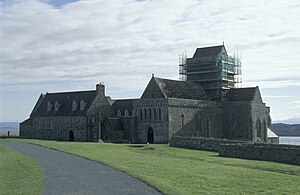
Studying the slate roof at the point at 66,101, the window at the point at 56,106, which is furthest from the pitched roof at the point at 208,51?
the window at the point at 56,106

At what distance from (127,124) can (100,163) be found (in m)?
41.3

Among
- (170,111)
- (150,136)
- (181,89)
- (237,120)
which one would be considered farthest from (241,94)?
(150,136)

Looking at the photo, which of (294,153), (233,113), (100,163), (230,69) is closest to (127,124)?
(233,113)

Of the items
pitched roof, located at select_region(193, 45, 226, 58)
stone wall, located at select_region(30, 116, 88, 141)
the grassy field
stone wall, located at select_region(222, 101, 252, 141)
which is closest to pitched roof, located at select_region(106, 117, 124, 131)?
stone wall, located at select_region(30, 116, 88, 141)

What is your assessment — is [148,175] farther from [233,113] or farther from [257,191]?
[233,113]

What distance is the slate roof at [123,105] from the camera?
74.2 metres

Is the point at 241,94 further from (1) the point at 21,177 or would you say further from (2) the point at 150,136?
(1) the point at 21,177

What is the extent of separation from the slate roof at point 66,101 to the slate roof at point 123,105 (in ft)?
20.5

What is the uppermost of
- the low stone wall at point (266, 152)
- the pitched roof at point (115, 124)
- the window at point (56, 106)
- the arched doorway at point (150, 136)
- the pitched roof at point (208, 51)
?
the pitched roof at point (208, 51)

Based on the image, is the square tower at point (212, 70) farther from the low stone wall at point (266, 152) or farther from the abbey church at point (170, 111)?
the low stone wall at point (266, 152)

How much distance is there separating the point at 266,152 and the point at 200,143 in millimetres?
13141

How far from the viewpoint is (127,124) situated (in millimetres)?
68188

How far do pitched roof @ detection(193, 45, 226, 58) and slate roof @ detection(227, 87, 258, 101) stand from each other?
25.2ft

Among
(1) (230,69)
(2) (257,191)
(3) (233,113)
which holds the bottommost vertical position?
(2) (257,191)
